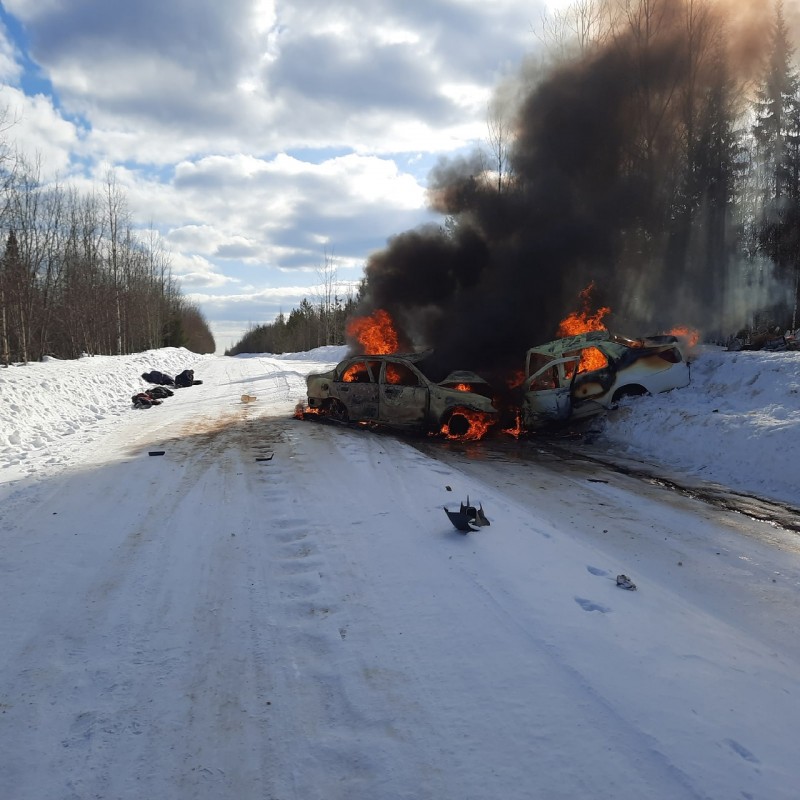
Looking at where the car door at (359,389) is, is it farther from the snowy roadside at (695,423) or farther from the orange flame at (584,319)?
the orange flame at (584,319)

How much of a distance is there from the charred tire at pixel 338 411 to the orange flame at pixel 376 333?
565cm

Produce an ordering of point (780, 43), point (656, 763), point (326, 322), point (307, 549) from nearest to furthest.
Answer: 1. point (656, 763)
2. point (307, 549)
3. point (780, 43)
4. point (326, 322)

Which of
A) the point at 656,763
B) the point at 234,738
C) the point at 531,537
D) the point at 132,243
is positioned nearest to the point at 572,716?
the point at 656,763

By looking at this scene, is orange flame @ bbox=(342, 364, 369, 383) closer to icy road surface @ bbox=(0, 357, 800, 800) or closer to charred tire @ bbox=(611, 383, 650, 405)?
charred tire @ bbox=(611, 383, 650, 405)

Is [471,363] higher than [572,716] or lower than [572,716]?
higher

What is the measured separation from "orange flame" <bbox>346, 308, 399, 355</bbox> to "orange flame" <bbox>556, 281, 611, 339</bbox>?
529 cm

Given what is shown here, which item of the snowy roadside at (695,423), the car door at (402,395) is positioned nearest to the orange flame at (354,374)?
the car door at (402,395)

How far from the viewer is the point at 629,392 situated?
11.2m

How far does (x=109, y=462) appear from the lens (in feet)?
27.6

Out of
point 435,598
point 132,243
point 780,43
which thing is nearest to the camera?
point 435,598

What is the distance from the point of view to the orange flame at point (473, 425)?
1105 centimetres

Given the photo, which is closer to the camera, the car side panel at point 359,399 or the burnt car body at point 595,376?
the burnt car body at point 595,376

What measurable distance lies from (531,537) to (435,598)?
162cm

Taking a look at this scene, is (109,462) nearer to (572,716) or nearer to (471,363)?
(572,716)
